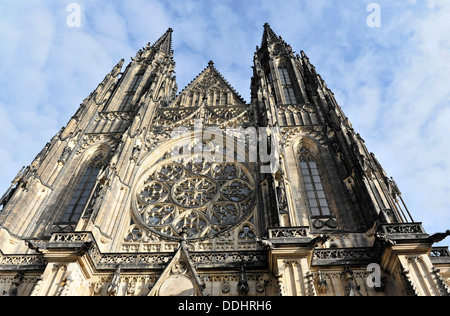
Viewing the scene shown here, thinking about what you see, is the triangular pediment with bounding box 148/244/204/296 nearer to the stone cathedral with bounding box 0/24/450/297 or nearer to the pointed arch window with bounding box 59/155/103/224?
the stone cathedral with bounding box 0/24/450/297

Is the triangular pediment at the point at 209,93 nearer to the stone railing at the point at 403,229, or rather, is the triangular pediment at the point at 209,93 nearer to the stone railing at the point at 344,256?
the stone railing at the point at 344,256

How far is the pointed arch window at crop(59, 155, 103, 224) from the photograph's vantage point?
14273mm

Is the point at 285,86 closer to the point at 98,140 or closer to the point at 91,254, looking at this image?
the point at 98,140

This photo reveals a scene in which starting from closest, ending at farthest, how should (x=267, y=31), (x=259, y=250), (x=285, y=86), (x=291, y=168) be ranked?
(x=259, y=250)
(x=291, y=168)
(x=285, y=86)
(x=267, y=31)

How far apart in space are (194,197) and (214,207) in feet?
3.29

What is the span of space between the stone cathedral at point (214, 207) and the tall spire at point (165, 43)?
27.3ft

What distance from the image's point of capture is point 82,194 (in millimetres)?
15398

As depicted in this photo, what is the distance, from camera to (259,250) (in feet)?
38.2

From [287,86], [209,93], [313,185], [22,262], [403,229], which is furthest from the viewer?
[287,86]

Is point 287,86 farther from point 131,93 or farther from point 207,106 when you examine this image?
point 131,93

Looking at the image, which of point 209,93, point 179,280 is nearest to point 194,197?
point 179,280

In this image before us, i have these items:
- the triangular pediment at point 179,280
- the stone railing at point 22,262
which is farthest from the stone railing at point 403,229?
the stone railing at point 22,262
